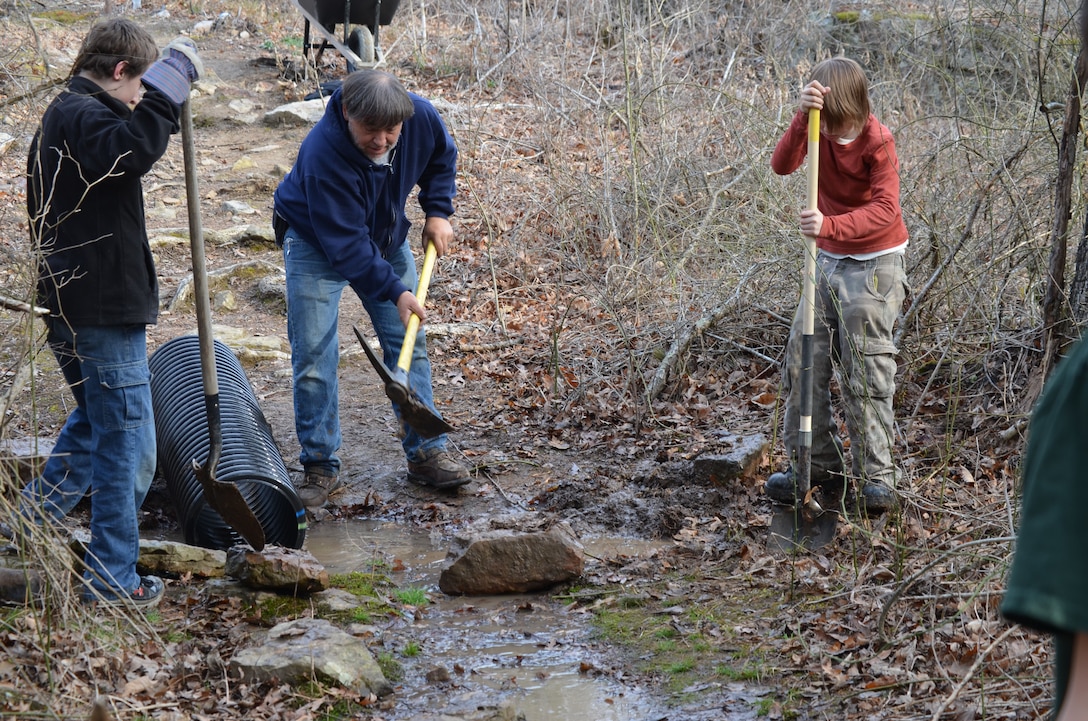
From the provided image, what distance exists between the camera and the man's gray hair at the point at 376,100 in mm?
4840

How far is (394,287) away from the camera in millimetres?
5195

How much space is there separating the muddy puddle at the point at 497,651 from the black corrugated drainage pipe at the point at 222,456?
0.34m

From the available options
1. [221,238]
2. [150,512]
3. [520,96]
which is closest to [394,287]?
[150,512]

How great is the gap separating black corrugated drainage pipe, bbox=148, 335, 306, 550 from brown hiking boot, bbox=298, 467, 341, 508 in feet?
0.80

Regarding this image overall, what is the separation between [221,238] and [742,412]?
19.7 ft

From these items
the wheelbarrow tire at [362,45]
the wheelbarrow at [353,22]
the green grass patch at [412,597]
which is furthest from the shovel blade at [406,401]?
the wheelbarrow tire at [362,45]

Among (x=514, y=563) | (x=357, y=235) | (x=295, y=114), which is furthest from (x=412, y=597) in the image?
(x=295, y=114)

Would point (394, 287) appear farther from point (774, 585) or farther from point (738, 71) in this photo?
point (738, 71)

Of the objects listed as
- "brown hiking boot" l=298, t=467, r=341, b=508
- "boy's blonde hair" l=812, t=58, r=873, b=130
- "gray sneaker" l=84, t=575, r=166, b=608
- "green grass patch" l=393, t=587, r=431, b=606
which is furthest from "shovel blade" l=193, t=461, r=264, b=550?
"boy's blonde hair" l=812, t=58, r=873, b=130

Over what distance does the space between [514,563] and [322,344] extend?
1.68 meters

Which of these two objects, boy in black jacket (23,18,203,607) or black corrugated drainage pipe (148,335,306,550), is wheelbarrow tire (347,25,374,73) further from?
boy in black jacket (23,18,203,607)

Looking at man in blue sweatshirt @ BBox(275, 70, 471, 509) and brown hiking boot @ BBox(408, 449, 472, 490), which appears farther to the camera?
brown hiking boot @ BBox(408, 449, 472, 490)

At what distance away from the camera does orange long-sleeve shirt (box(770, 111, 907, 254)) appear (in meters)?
4.54

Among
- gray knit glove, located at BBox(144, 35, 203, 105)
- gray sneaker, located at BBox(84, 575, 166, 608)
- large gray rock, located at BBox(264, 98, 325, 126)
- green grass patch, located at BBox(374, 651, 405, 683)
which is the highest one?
gray knit glove, located at BBox(144, 35, 203, 105)
